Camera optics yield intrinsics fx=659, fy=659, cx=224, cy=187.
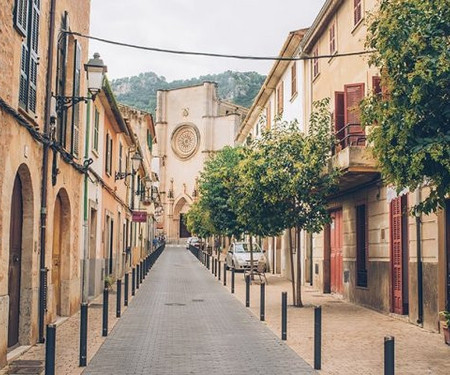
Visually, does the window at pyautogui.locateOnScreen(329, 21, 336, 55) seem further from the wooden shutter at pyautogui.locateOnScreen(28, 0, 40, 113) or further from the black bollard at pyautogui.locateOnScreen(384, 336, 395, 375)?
the black bollard at pyautogui.locateOnScreen(384, 336, 395, 375)

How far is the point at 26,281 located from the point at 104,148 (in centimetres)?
1094

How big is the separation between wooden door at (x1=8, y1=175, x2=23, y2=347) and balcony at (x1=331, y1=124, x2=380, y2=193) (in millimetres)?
7079

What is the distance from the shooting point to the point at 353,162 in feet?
49.9

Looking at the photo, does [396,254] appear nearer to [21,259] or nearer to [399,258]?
[399,258]

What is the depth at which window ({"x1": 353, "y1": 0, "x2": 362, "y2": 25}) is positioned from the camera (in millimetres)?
17812

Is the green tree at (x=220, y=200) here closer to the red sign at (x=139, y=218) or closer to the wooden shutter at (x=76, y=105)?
the red sign at (x=139, y=218)

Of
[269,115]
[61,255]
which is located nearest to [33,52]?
[61,255]

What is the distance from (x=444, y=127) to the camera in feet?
26.8

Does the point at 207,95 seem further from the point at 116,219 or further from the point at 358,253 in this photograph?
the point at 358,253

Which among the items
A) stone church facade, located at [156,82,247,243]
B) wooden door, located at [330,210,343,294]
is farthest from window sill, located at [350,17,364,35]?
stone church facade, located at [156,82,247,243]

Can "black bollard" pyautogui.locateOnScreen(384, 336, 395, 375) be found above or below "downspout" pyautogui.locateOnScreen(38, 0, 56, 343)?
below

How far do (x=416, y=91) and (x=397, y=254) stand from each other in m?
8.15

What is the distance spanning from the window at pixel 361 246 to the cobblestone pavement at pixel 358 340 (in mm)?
820

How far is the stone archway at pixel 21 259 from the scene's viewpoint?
392 inches
